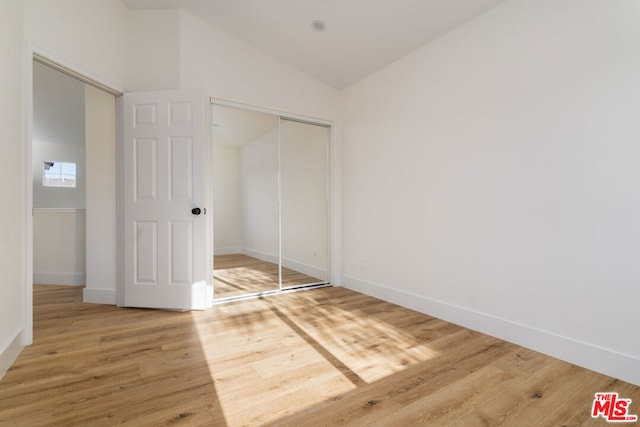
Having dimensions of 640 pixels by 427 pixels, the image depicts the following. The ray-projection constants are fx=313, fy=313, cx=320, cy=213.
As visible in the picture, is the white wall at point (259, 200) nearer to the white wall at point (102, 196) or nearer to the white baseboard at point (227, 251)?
the white baseboard at point (227, 251)

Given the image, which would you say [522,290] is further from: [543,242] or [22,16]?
[22,16]

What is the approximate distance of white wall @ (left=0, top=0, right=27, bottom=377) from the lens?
194cm

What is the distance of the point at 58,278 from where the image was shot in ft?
13.3

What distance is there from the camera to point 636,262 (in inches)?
72.1

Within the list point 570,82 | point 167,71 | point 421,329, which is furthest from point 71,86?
point 570,82

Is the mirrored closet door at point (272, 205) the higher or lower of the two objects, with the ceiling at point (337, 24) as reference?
lower

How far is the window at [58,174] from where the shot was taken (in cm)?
611

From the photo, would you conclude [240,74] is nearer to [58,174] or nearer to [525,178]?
[525,178]

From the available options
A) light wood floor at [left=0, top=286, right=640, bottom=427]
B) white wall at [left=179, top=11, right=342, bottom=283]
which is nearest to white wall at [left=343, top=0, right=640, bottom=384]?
light wood floor at [left=0, top=286, right=640, bottom=427]

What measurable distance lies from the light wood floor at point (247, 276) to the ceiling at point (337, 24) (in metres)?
2.59

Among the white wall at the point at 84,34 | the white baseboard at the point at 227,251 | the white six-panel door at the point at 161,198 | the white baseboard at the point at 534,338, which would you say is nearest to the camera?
the white baseboard at the point at 534,338

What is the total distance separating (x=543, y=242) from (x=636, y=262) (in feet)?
1.58

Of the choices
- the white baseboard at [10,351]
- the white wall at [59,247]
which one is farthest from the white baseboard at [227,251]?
the white baseboard at [10,351]

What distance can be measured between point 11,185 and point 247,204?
2491mm
